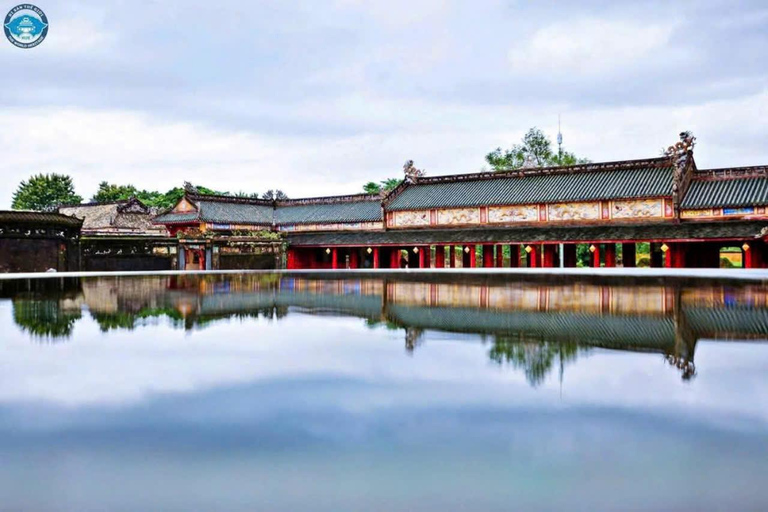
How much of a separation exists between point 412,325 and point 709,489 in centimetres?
786

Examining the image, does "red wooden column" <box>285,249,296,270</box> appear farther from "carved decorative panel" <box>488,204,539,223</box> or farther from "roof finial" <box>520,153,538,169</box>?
"roof finial" <box>520,153,538,169</box>

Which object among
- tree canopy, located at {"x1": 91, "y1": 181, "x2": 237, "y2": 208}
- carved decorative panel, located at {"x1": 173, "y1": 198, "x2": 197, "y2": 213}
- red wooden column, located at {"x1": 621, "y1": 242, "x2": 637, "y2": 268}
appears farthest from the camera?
tree canopy, located at {"x1": 91, "y1": 181, "x2": 237, "y2": 208}

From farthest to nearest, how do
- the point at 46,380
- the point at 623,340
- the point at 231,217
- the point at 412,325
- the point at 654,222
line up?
the point at 231,217 → the point at 654,222 → the point at 412,325 → the point at 623,340 → the point at 46,380

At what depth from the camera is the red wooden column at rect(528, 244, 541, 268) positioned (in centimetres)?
4392

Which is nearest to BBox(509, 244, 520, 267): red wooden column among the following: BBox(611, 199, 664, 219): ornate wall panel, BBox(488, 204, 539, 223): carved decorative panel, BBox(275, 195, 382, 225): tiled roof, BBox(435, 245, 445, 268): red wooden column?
BBox(488, 204, 539, 223): carved decorative panel

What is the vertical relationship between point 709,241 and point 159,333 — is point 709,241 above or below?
above

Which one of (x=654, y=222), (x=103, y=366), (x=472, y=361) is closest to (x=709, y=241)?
(x=654, y=222)

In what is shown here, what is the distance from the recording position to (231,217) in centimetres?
5500

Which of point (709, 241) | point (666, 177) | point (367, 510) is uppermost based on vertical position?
point (666, 177)

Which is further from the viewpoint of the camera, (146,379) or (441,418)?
(146,379)

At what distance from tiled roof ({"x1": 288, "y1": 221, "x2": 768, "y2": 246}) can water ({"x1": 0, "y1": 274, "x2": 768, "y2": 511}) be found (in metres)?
29.7

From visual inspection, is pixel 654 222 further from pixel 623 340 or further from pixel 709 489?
pixel 709 489

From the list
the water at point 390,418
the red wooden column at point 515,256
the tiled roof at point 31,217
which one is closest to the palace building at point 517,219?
the red wooden column at point 515,256

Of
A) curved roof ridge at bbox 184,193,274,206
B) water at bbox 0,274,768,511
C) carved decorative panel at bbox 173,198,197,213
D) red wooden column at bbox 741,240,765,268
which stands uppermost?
curved roof ridge at bbox 184,193,274,206
